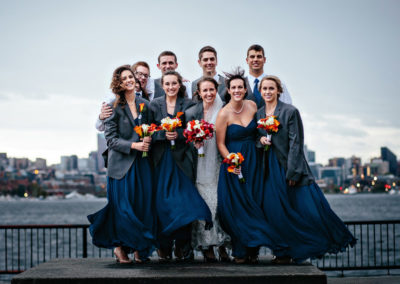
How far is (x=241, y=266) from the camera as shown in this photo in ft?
20.3

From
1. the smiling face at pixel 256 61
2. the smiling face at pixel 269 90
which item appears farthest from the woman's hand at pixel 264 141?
the smiling face at pixel 256 61

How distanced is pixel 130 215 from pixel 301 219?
1.99 meters

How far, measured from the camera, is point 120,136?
6.60m


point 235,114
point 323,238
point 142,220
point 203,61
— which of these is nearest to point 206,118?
point 235,114

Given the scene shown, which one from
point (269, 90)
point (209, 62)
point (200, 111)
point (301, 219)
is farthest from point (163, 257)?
point (209, 62)

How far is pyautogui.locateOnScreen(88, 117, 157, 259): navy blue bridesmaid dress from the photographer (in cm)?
625

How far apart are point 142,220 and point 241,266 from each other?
127 centimetres

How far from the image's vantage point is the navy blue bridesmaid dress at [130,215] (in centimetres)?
625

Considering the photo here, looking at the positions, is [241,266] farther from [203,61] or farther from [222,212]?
[203,61]

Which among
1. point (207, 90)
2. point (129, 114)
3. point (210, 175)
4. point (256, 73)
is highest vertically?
point (256, 73)

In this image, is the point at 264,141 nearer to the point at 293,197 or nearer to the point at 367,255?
the point at 293,197

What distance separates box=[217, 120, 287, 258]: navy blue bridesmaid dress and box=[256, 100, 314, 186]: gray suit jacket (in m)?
0.28

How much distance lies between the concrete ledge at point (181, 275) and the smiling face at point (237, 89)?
196cm

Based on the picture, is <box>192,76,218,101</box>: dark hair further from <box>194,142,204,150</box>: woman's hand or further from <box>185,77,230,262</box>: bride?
<box>194,142,204,150</box>: woman's hand
